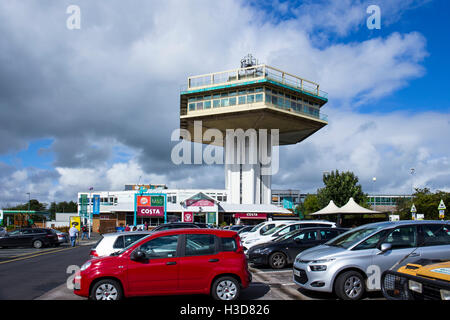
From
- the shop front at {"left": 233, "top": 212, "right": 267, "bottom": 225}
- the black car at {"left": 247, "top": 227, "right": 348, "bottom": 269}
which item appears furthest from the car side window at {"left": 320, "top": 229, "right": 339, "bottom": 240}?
the shop front at {"left": 233, "top": 212, "right": 267, "bottom": 225}

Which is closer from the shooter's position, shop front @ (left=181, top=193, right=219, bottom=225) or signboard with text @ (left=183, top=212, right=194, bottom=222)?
signboard with text @ (left=183, top=212, right=194, bottom=222)

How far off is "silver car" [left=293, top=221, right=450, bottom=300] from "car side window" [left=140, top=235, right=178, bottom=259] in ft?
10.2

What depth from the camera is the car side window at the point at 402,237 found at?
8469 millimetres

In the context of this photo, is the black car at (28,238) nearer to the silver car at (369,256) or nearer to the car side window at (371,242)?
the silver car at (369,256)

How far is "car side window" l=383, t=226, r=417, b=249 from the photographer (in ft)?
27.8

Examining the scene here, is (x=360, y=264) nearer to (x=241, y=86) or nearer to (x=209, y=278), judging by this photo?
(x=209, y=278)

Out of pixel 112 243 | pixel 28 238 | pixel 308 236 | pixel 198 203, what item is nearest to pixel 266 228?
pixel 308 236

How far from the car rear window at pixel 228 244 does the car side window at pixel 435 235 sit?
14.4 ft

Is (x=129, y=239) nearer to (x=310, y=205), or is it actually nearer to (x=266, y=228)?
(x=266, y=228)

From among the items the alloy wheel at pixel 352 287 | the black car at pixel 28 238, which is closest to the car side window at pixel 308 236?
the alloy wheel at pixel 352 287

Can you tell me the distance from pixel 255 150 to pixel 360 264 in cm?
5589

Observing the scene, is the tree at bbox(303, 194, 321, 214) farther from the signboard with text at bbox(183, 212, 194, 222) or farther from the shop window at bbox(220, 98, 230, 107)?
the signboard with text at bbox(183, 212, 194, 222)
